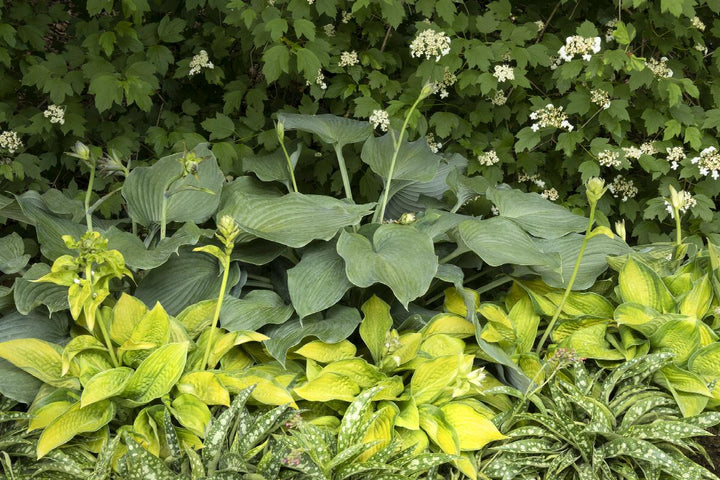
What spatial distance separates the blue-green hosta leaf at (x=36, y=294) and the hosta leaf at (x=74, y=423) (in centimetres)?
31

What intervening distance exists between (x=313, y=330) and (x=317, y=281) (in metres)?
0.15

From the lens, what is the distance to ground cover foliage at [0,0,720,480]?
1.84m

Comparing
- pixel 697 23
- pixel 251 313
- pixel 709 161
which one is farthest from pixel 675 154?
pixel 251 313

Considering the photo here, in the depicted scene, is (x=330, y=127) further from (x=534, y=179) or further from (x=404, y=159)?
(x=534, y=179)

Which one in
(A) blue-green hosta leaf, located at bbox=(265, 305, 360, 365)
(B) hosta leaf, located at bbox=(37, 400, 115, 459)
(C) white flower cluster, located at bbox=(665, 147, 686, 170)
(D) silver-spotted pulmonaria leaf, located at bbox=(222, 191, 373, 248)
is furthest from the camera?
(C) white flower cluster, located at bbox=(665, 147, 686, 170)

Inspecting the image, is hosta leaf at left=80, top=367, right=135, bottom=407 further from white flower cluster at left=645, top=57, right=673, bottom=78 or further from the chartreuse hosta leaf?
white flower cluster at left=645, top=57, right=673, bottom=78

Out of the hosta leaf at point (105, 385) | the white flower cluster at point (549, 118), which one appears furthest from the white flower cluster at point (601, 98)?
the hosta leaf at point (105, 385)

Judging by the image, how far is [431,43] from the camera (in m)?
2.65

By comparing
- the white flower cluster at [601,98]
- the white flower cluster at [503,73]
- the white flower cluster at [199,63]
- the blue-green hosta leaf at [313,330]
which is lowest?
the blue-green hosta leaf at [313,330]

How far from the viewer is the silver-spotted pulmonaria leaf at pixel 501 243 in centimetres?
212

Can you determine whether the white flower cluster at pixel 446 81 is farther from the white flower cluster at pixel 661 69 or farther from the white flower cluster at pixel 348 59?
the white flower cluster at pixel 661 69

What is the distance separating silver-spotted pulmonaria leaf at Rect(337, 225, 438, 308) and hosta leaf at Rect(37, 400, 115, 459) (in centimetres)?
71

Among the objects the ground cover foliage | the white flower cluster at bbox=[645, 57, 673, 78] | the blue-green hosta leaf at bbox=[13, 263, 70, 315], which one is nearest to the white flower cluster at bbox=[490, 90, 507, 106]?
the ground cover foliage

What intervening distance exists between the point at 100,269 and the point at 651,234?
229cm
